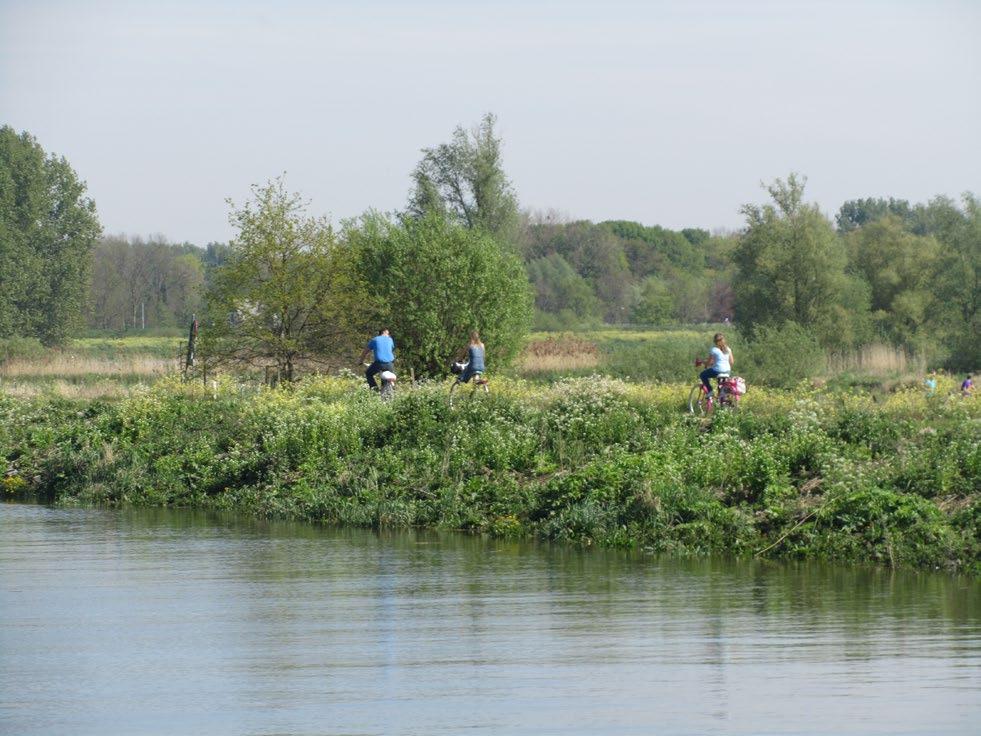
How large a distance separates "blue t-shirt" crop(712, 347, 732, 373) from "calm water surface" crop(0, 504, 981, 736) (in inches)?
280

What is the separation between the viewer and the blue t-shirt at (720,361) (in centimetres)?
2573

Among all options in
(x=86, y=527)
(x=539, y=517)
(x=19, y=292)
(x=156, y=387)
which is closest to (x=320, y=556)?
(x=539, y=517)

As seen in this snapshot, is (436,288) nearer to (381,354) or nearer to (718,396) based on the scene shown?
(381,354)

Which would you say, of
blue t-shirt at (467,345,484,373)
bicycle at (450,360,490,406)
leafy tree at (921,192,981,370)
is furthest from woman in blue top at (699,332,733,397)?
leafy tree at (921,192,981,370)

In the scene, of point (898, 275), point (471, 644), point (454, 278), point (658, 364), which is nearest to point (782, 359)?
point (658, 364)

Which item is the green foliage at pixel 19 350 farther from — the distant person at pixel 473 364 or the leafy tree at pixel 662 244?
the leafy tree at pixel 662 244

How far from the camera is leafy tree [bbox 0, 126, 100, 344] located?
269ft

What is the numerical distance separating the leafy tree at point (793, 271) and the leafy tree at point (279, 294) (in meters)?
24.4

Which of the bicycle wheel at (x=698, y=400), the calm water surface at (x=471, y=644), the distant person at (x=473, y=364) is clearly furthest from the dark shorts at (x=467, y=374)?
the calm water surface at (x=471, y=644)

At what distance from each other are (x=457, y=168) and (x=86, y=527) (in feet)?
163

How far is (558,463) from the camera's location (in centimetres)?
2328

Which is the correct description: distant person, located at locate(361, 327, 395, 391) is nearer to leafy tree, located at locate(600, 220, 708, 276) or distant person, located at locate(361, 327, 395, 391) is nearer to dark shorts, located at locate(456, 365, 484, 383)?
dark shorts, located at locate(456, 365, 484, 383)

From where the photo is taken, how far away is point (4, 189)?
3265 inches

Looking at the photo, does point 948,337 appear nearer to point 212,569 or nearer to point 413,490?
point 413,490
